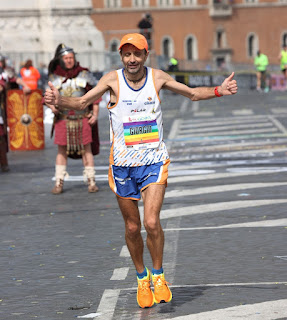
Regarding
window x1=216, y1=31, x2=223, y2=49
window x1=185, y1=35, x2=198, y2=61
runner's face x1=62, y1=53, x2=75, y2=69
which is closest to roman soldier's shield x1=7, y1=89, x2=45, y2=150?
runner's face x1=62, y1=53, x2=75, y2=69

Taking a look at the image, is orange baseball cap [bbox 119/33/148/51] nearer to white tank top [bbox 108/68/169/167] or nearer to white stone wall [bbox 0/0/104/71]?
white tank top [bbox 108/68/169/167]

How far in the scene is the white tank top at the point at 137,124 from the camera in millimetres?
7484

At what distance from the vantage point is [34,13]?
34.9 m

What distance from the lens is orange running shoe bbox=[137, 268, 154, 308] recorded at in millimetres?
7238

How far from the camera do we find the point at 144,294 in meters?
7.28

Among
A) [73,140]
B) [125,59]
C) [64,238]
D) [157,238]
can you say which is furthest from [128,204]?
[73,140]

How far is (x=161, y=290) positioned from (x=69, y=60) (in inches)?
244

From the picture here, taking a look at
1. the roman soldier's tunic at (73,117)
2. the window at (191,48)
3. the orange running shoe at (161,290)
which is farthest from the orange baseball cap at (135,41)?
the window at (191,48)

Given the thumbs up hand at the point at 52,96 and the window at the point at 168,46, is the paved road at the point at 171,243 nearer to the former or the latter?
the thumbs up hand at the point at 52,96

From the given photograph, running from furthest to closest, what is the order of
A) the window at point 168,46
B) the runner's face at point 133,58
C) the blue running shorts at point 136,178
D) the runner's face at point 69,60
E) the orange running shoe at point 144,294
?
the window at point 168,46, the runner's face at point 69,60, the blue running shorts at point 136,178, the runner's face at point 133,58, the orange running shoe at point 144,294

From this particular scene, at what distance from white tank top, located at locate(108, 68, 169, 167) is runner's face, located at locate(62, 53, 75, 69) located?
220 inches

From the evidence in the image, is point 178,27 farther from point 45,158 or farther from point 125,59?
point 125,59

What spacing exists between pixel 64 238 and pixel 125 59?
3222mm

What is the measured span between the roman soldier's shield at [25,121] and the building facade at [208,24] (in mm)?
80815
